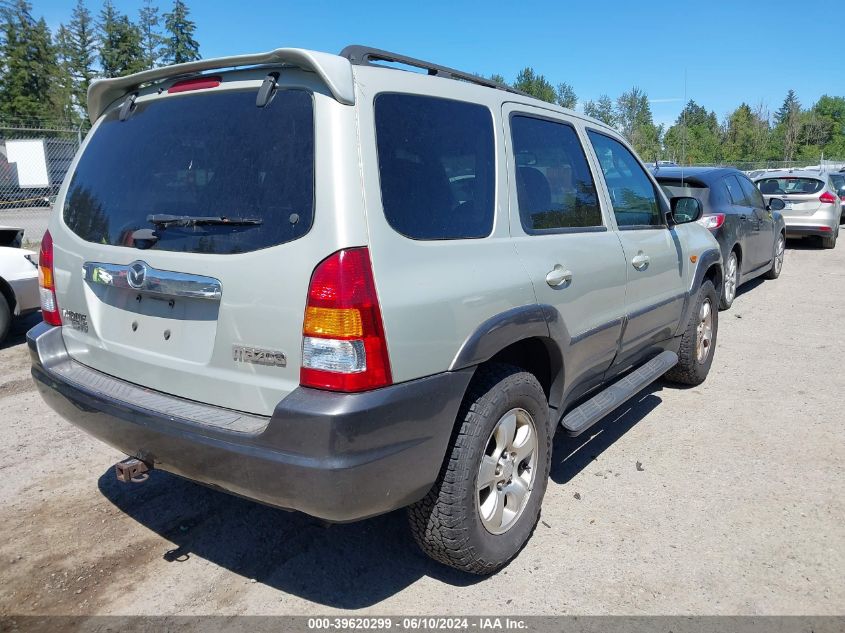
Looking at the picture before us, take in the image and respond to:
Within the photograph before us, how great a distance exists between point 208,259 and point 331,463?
856 millimetres

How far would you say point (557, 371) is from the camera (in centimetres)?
318

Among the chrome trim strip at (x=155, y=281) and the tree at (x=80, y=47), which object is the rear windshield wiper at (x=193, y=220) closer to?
the chrome trim strip at (x=155, y=281)

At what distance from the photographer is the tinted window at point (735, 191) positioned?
8.16 meters

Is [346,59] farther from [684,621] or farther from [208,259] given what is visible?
[684,621]

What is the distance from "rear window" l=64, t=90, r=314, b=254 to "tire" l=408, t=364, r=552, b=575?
1.00m

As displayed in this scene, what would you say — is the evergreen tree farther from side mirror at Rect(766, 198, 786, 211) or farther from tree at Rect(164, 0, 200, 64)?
side mirror at Rect(766, 198, 786, 211)

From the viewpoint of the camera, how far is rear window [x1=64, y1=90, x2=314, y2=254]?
228 centimetres

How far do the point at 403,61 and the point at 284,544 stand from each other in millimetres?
2240

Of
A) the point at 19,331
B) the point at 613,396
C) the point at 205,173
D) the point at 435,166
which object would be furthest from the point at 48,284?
the point at 19,331

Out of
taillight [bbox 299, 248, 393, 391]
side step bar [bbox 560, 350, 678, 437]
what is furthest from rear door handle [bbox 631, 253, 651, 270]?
taillight [bbox 299, 248, 393, 391]

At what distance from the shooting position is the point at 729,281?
821 centimetres

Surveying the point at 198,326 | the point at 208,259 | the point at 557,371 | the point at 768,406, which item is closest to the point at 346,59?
the point at 208,259

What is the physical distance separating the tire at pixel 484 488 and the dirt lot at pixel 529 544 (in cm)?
19

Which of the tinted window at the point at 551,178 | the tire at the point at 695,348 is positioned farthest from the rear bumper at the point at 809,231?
the tinted window at the point at 551,178
